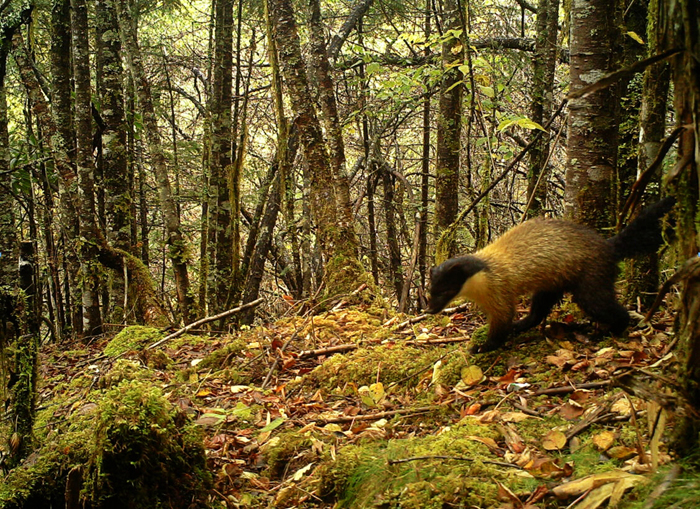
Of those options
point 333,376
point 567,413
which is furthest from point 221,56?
point 567,413

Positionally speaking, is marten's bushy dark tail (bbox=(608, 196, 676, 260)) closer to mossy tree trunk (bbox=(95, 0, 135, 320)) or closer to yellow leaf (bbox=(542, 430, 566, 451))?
yellow leaf (bbox=(542, 430, 566, 451))

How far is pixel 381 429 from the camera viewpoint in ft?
12.0

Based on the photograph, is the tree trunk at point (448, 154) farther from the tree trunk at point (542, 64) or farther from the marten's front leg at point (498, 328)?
the marten's front leg at point (498, 328)

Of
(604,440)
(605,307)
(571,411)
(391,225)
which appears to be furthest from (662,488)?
(391,225)

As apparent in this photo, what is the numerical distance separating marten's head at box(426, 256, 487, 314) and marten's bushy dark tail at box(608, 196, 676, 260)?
3.56 feet

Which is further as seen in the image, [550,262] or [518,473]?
Result: [550,262]

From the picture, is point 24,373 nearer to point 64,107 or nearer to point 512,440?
point 512,440

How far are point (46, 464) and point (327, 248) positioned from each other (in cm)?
433

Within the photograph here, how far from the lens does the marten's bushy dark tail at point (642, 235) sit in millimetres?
3802

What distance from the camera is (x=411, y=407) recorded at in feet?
12.9

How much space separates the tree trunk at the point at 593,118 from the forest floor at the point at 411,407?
1037 mm

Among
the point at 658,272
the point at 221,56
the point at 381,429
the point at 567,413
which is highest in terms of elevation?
the point at 221,56

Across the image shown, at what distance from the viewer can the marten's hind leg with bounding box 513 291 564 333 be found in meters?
4.64

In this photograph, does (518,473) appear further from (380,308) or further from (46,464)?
(380,308)
